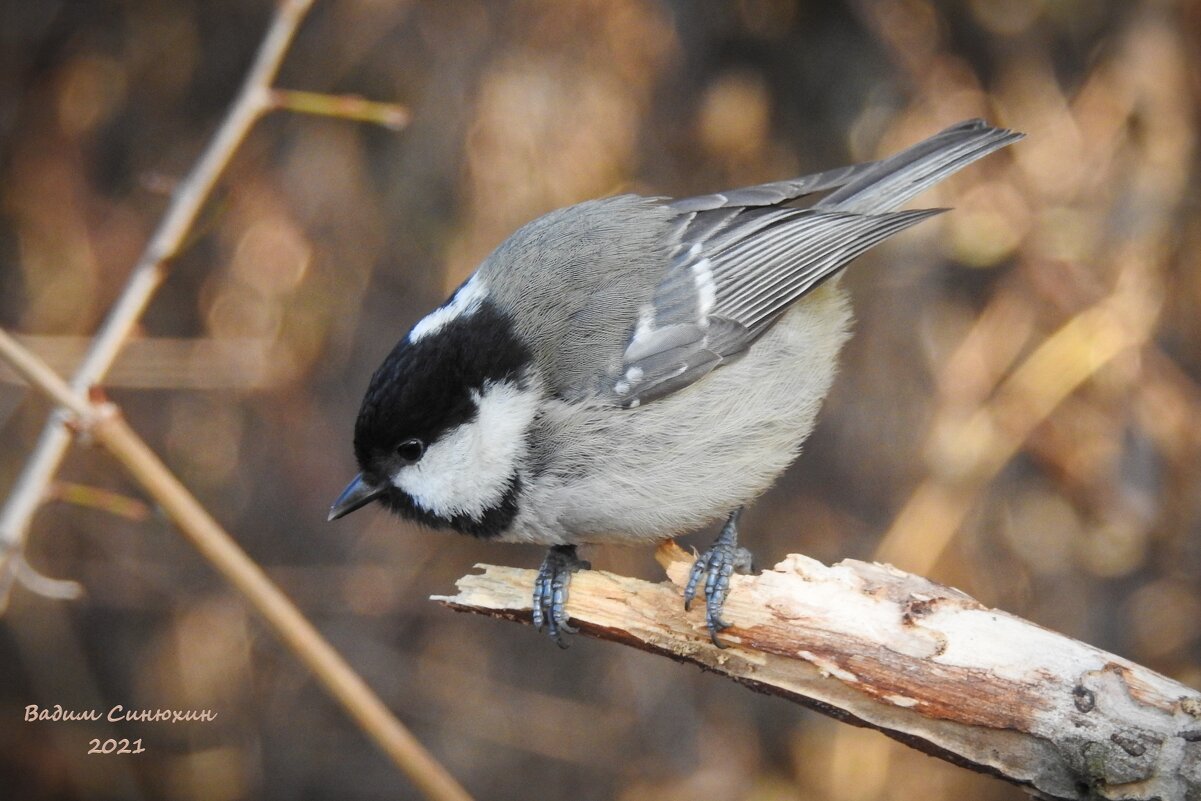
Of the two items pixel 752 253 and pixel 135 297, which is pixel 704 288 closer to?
pixel 752 253

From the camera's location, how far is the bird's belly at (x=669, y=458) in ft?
8.35

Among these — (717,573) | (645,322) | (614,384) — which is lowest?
(717,573)

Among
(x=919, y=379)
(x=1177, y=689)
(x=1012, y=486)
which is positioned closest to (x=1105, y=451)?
(x=1012, y=486)

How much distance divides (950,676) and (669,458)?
855 millimetres

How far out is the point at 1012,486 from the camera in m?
4.92

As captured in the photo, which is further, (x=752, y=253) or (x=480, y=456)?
(x=752, y=253)

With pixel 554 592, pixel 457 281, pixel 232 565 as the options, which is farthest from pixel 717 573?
pixel 457 281

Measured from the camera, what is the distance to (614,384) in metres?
2.62

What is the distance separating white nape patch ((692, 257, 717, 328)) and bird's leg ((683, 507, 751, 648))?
608 millimetres

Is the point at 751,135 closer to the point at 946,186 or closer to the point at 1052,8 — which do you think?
the point at 946,186

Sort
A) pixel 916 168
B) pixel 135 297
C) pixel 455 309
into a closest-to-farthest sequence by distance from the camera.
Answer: pixel 135 297
pixel 455 309
pixel 916 168

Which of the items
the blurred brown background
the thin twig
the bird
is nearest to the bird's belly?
the bird

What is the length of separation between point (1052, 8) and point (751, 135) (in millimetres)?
1519

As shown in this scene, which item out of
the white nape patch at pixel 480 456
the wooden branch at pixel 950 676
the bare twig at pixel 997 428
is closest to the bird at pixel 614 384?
the white nape patch at pixel 480 456
